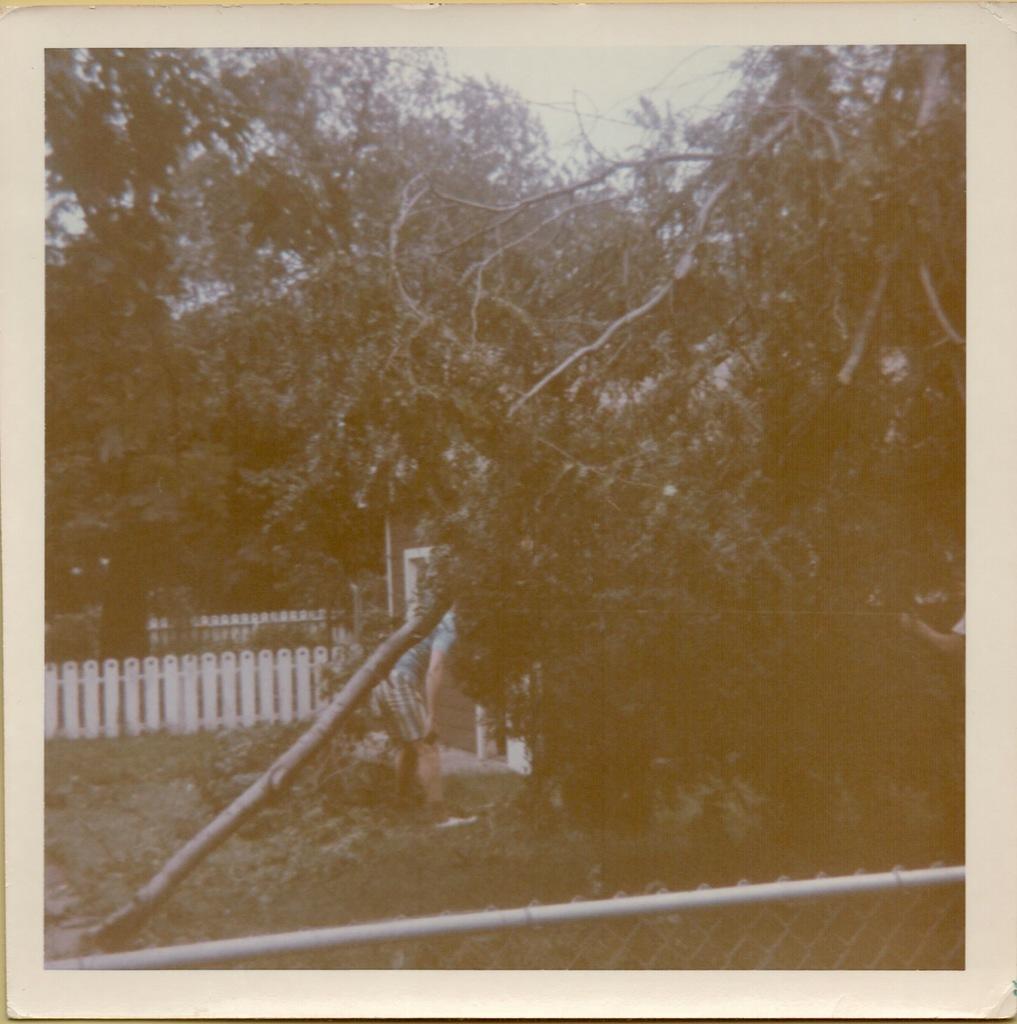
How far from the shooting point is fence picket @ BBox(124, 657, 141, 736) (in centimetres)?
301

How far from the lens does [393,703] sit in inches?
120

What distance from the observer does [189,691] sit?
3.03 m

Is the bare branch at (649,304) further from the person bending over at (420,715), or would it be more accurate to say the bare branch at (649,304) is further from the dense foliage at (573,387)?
the person bending over at (420,715)

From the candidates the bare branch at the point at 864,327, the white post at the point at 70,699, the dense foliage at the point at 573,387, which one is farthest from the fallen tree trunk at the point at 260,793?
the bare branch at the point at 864,327

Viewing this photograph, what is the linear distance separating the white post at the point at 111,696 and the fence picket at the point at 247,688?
0.34 m

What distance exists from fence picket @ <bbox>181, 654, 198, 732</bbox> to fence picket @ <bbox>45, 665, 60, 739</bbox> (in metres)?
0.36

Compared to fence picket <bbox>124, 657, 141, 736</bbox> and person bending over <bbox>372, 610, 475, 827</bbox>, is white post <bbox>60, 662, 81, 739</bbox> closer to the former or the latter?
fence picket <bbox>124, 657, 141, 736</bbox>

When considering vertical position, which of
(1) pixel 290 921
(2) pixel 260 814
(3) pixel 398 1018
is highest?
(2) pixel 260 814

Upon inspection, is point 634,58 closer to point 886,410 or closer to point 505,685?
point 886,410

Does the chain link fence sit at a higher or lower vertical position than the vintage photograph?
lower

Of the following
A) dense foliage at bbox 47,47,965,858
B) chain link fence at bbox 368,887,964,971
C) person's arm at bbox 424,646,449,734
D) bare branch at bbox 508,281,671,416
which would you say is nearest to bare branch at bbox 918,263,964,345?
dense foliage at bbox 47,47,965,858

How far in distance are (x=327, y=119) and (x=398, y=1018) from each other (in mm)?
2551

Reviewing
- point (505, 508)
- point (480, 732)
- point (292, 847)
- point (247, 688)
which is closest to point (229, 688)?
point (247, 688)
